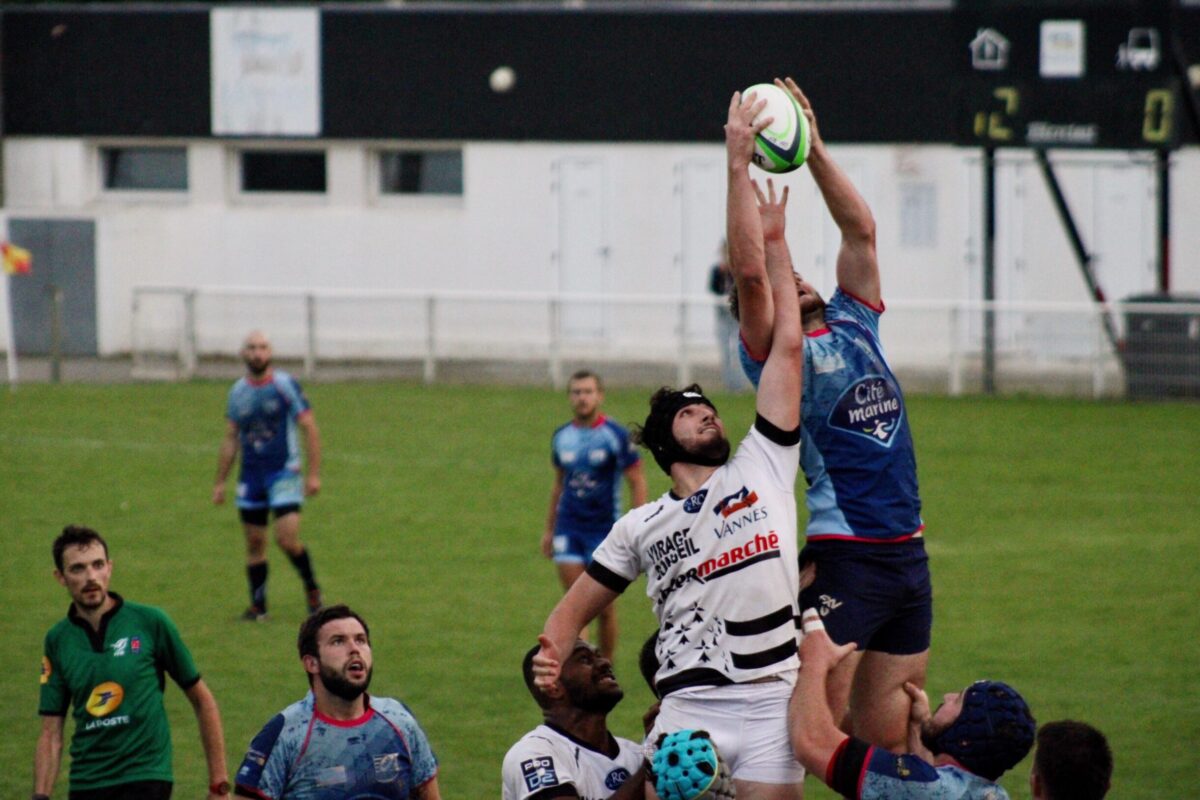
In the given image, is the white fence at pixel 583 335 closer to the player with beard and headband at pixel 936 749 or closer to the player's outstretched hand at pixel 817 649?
the player's outstretched hand at pixel 817 649

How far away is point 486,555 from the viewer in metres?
15.6

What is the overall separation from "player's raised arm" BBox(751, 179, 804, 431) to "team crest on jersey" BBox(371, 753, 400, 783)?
181cm

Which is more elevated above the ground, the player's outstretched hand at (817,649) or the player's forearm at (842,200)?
the player's forearm at (842,200)

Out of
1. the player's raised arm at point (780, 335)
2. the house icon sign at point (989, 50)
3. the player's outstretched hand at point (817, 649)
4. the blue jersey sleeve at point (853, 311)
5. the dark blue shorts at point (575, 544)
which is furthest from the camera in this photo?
the house icon sign at point (989, 50)

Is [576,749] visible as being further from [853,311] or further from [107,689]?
[107,689]

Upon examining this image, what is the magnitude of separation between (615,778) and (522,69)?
2527 cm

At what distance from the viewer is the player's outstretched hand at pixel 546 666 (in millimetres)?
5695

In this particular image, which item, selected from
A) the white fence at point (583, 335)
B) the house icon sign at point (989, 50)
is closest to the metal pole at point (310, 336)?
the white fence at point (583, 335)

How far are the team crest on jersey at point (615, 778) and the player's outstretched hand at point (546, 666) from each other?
402mm

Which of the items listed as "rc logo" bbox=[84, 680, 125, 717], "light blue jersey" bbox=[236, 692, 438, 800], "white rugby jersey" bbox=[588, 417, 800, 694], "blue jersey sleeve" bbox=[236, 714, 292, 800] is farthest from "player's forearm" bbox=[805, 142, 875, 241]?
"rc logo" bbox=[84, 680, 125, 717]

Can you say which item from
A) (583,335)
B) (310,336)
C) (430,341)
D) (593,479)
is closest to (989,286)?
(583,335)

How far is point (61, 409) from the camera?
81.9 feet

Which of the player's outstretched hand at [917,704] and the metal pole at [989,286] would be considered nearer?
the player's outstretched hand at [917,704]

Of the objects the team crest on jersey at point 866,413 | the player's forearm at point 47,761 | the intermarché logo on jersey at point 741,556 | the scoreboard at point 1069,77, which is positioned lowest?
the player's forearm at point 47,761
